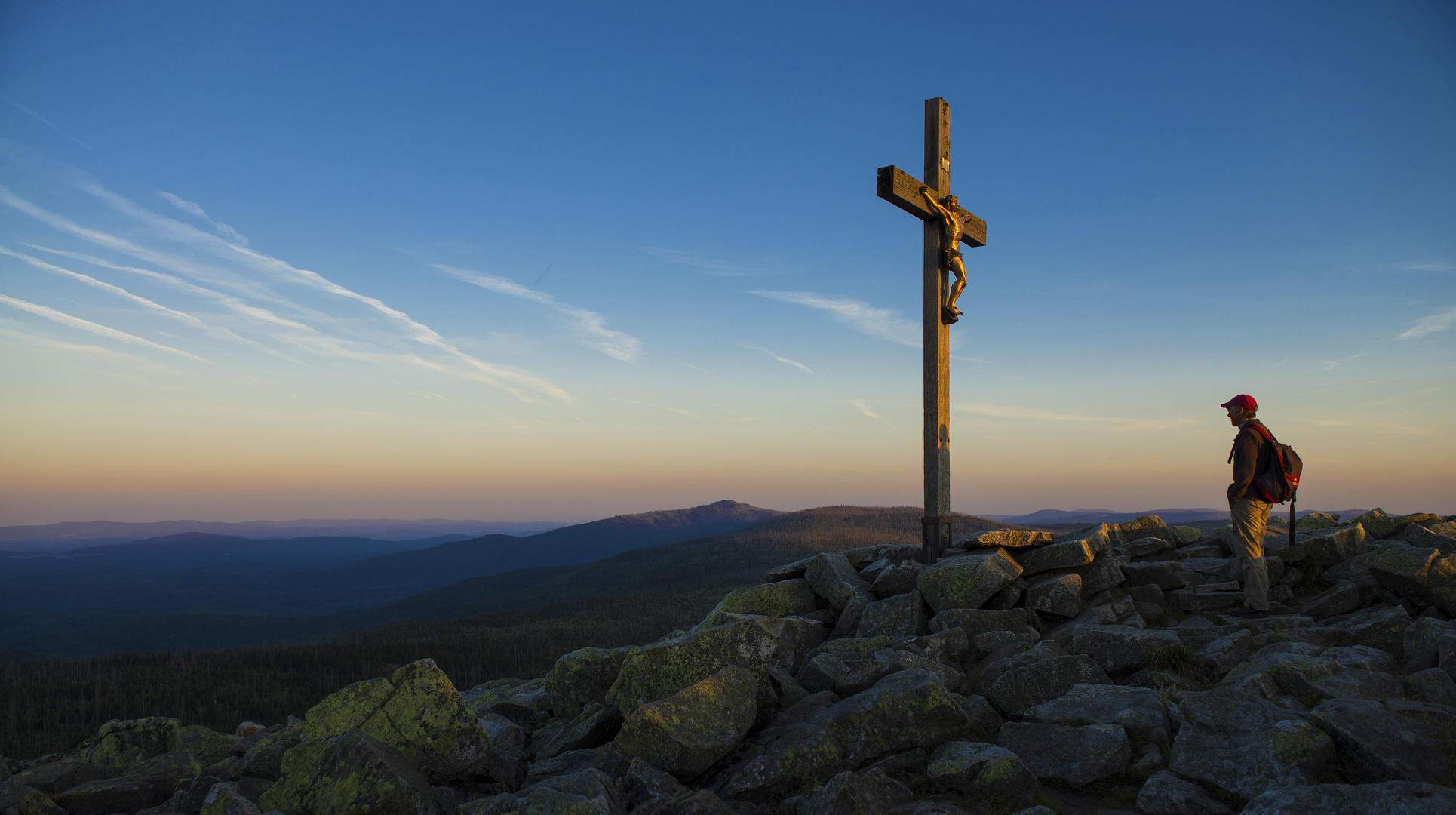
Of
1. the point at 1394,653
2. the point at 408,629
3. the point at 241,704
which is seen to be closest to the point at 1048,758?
the point at 1394,653

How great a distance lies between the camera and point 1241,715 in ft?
19.9

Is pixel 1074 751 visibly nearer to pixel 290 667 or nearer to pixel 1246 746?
pixel 1246 746

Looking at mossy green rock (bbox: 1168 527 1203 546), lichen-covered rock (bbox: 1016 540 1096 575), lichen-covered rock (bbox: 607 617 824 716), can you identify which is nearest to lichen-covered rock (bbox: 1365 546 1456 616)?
lichen-covered rock (bbox: 1016 540 1096 575)

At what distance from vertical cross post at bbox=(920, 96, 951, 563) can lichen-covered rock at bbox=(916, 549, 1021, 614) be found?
5.71ft

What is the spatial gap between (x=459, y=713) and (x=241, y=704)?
259 ft

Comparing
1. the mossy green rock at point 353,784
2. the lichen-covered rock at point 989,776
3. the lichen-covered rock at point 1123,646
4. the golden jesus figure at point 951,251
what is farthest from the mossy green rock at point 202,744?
the golden jesus figure at point 951,251

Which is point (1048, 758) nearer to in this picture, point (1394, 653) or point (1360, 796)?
point (1360, 796)

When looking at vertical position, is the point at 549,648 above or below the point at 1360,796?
below

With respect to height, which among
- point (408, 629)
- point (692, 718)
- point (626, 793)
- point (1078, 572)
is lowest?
point (408, 629)

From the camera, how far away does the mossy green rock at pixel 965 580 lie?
33.9 feet

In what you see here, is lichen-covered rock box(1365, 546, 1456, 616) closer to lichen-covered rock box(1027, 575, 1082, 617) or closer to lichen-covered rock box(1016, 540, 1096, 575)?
lichen-covered rock box(1016, 540, 1096, 575)

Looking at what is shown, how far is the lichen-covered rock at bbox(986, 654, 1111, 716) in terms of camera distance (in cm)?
738

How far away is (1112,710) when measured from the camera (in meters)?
6.68

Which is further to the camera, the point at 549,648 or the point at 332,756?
the point at 549,648
